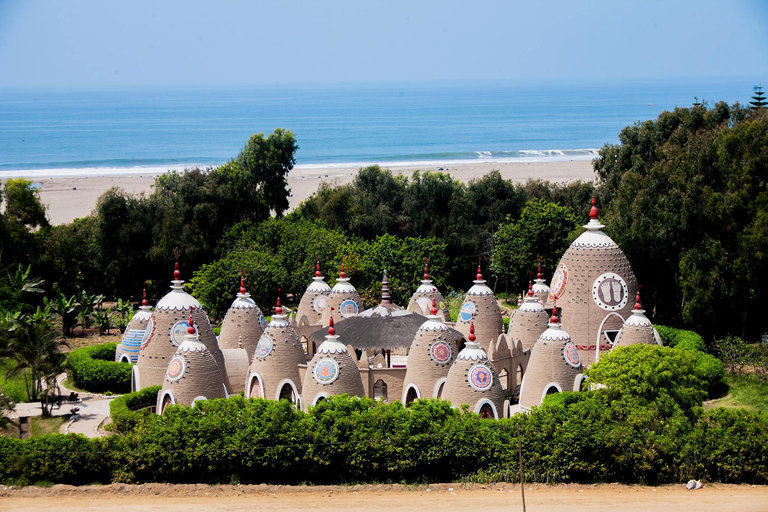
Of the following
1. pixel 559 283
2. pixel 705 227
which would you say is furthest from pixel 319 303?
pixel 705 227

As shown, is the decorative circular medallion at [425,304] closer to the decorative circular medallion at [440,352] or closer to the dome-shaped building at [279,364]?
the decorative circular medallion at [440,352]

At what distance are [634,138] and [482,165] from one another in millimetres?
79360

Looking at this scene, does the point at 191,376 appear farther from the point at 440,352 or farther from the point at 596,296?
the point at 596,296

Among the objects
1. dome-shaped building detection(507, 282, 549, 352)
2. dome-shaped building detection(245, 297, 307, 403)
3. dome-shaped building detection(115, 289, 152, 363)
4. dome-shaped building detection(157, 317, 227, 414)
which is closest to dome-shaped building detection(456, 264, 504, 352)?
dome-shaped building detection(507, 282, 549, 352)

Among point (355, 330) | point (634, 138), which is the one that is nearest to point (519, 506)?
point (355, 330)

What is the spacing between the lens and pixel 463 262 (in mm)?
66500

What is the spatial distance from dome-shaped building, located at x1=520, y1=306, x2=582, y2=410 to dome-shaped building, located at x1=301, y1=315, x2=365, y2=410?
641cm

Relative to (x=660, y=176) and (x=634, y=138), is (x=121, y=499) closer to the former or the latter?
(x=660, y=176)

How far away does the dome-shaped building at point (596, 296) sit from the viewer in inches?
1572

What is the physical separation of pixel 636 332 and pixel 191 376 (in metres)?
16.2

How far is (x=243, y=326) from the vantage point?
40.4 meters

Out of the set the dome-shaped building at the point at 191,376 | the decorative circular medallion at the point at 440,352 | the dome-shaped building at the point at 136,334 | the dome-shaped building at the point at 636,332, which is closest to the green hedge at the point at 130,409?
the dome-shaped building at the point at 191,376

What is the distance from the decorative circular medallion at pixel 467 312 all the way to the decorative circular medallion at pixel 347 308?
15.9ft

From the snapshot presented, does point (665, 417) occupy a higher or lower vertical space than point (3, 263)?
lower
